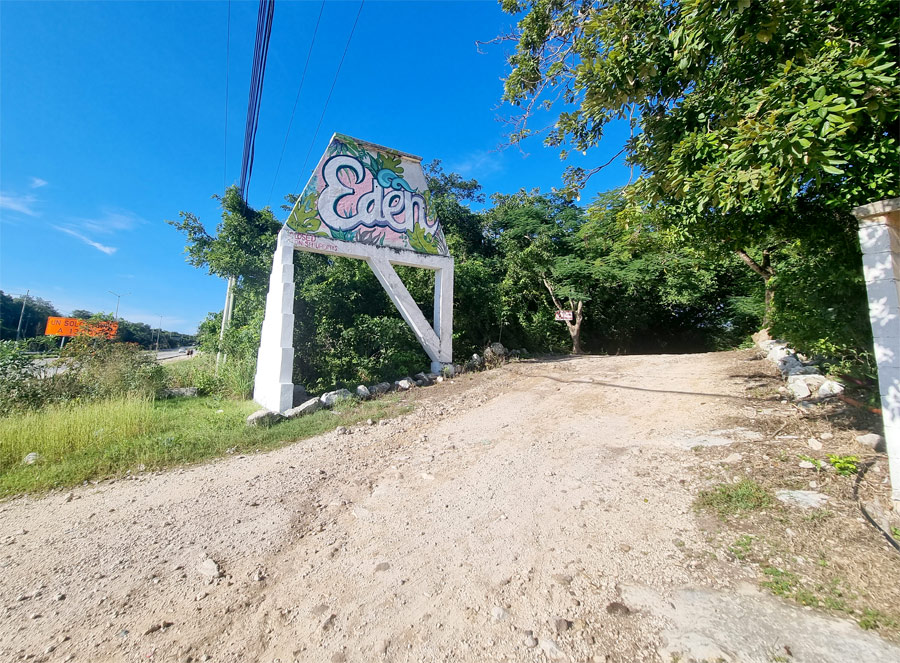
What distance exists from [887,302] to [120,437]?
24.6 ft

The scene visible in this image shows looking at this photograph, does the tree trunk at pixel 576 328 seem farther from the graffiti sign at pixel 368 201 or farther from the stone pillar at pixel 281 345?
the stone pillar at pixel 281 345

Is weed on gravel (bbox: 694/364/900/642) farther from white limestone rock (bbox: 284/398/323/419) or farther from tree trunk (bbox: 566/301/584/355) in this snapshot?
tree trunk (bbox: 566/301/584/355)

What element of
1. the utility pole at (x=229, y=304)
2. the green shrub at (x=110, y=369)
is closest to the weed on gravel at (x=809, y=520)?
the green shrub at (x=110, y=369)

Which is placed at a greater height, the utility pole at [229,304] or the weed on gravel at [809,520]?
the utility pole at [229,304]

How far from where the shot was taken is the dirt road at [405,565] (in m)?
1.66

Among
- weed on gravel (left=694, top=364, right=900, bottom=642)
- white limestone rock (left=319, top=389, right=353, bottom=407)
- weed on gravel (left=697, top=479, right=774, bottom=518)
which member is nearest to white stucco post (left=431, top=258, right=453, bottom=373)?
white limestone rock (left=319, top=389, right=353, bottom=407)

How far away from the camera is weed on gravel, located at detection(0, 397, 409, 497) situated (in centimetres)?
374

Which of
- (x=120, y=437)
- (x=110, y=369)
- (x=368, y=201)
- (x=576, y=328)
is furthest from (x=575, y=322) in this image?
(x=110, y=369)

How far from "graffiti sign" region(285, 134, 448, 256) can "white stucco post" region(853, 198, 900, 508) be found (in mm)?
6807

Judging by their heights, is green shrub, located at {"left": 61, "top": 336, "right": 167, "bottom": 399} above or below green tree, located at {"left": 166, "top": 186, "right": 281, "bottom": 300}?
below

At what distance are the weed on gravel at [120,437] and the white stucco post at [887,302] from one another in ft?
16.6

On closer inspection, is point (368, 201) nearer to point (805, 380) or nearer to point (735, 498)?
point (735, 498)

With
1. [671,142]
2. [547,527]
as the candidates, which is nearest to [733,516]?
[547,527]

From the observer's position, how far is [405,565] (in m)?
2.22
